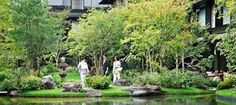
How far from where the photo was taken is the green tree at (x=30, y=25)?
32875 mm

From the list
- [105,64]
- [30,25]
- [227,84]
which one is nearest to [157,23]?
[227,84]

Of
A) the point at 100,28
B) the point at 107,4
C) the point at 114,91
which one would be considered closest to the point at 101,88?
the point at 114,91

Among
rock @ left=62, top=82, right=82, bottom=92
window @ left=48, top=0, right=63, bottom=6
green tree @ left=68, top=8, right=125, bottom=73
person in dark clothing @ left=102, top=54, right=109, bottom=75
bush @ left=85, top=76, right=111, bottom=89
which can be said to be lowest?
rock @ left=62, top=82, right=82, bottom=92

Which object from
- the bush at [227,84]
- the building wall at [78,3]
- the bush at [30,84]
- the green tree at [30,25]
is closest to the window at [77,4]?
the building wall at [78,3]

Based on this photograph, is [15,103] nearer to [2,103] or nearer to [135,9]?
[2,103]

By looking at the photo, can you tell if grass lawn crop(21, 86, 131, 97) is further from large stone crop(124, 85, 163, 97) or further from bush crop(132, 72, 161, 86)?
bush crop(132, 72, 161, 86)

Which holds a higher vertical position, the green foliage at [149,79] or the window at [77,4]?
the window at [77,4]

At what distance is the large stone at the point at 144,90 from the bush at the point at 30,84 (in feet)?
17.3

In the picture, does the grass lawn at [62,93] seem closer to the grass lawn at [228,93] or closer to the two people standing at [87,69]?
the two people standing at [87,69]

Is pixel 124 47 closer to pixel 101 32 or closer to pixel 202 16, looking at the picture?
pixel 101 32

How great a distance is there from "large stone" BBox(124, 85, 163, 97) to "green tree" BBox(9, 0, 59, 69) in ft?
26.0

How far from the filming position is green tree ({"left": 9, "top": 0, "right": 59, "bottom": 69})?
3288 centimetres

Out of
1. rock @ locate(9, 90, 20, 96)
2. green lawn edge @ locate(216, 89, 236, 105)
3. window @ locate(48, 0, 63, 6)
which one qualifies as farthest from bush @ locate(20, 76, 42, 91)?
window @ locate(48, 0, 63, 6)

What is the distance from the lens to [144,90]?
2861cm
